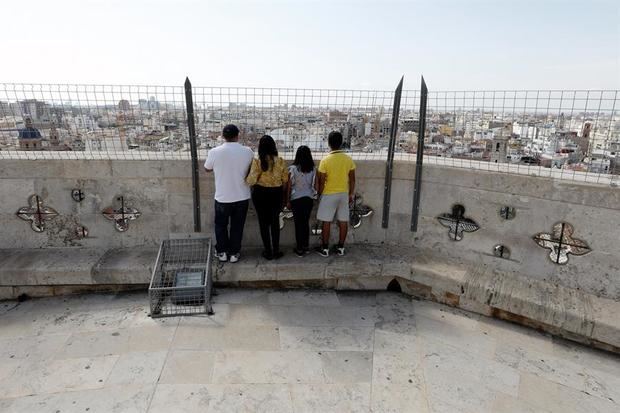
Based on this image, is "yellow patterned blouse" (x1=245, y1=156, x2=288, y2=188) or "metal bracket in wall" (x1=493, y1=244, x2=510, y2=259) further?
"metal bracket in wall" (x1=493, y1=244, x2=510, y2=259)

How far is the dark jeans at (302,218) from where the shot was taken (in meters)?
4.86

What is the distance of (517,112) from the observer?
14.2 feet

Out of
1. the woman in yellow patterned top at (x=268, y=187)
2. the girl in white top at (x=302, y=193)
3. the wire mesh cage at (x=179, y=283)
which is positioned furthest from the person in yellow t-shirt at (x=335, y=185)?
the wire mesh cage at (x=179, y=283)

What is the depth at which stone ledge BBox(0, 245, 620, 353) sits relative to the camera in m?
4.26

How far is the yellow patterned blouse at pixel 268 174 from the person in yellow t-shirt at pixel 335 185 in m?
0.44

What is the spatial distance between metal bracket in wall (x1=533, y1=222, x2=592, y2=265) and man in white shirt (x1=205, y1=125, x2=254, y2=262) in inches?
126

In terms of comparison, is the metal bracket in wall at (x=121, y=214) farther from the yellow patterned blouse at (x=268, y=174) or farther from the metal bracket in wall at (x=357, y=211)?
the metal bracket in wall at (x=357, y=211)

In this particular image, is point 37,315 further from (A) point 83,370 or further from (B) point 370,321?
(B) point 370,321

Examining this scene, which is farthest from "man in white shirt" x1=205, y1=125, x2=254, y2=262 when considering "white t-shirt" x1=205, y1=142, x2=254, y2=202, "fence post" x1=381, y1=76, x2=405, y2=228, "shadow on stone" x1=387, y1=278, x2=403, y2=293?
"shadow on stone" x1=387, y1=278, x2=403, y2=293

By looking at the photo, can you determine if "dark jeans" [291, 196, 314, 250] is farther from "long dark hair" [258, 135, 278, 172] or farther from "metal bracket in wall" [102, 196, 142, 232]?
"metal bracket in wall" [102, 196, 142, 232]

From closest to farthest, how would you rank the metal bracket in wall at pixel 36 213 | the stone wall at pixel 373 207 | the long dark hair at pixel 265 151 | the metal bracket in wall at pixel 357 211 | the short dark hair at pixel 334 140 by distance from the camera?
1. the stone wall at pixel 373 207
2. the long dark hair at pixel 265 151
3. the short dark hair at pixel 334 140
4. the metal bracket in wall at pixel 36 213
5. the metal bracket in wall at pixel 357 211

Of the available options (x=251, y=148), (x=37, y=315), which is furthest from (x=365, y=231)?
(x=37, y=315)

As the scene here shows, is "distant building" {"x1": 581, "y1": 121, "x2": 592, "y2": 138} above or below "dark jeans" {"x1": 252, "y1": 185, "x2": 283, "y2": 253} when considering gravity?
above

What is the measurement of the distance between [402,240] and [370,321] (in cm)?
141
